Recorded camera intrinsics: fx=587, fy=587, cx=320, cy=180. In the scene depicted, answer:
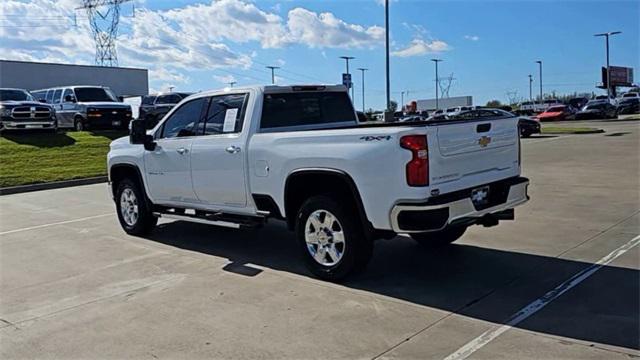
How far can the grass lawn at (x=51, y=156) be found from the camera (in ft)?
51.9

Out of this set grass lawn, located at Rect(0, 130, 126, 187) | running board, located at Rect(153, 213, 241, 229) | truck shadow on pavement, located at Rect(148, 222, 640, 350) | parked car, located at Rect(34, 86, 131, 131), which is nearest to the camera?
truck shadow on pavement, located at Rect(148, 222, 640, 350)

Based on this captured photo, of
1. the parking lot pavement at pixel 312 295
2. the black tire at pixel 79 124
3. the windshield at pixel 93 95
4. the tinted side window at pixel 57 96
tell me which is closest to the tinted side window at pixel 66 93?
the windshield at pixel 93 95

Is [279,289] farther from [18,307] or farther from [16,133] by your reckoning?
[16,133]

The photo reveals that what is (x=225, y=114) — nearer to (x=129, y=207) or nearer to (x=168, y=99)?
(x=129, y=207)

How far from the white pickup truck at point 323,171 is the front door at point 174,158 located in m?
0.01

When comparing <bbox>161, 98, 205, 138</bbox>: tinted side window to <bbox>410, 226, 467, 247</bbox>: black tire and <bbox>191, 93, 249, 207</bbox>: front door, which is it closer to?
<bbox>191, 93, 249, 207</bbox>: front door

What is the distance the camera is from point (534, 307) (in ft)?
15.7

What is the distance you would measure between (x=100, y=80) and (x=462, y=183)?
49502 millimetres

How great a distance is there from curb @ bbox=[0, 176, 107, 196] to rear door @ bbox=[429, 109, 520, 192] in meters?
12.3

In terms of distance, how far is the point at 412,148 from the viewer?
4.93m

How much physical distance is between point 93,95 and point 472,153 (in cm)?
2144

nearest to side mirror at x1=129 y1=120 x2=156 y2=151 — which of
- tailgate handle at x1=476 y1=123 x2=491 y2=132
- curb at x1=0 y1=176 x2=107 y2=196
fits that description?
tailgate handle at x1=476 y1=123 x2=491 y2=132

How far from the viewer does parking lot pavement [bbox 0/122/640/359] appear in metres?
4.22

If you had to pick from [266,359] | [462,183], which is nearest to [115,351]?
[266,359]
